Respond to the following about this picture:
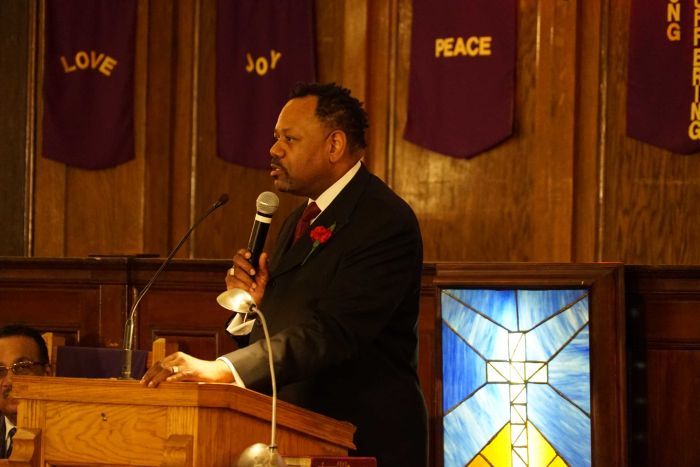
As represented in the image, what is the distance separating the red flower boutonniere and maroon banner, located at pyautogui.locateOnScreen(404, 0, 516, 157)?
128 inches

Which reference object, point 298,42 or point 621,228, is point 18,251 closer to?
point 298,42

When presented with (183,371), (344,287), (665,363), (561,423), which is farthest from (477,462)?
(183,371)

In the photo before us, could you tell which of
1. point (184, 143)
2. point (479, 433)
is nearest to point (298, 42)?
point (184, 143)

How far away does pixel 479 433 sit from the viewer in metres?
4.51

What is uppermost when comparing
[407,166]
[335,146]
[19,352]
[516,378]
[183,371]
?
[407,166]

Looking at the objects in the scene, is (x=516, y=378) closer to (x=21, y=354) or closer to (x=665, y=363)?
(x=665, y=363)

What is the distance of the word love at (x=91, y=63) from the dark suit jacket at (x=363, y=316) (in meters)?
3.98

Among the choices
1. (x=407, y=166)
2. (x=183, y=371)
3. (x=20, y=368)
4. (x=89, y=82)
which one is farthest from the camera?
(x=89, y=82)

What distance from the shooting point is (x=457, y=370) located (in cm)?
457

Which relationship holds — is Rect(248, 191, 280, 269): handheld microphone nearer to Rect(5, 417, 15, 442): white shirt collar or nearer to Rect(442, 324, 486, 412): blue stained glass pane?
Rect(5, 417, 15, 442): white shirt collar

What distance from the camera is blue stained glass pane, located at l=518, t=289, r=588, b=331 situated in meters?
4.49

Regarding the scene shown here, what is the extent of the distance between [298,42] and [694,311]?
2762 millimetres

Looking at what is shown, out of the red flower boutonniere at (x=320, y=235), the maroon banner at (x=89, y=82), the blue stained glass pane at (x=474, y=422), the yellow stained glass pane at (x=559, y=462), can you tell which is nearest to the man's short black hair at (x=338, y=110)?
the red flower boutonniere at (x=320, y=235)

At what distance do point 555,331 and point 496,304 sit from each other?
265 mm
